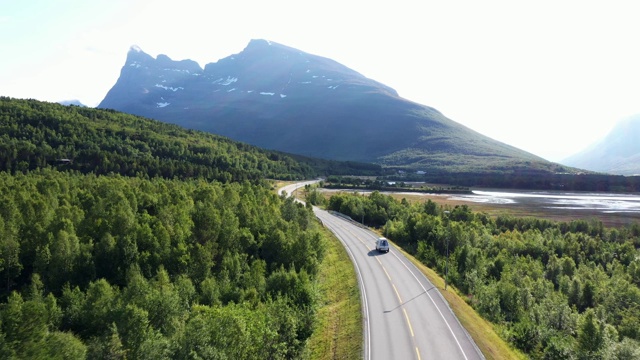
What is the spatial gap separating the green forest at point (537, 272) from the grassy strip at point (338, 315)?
19190 millimetres

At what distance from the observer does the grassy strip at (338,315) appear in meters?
39.2

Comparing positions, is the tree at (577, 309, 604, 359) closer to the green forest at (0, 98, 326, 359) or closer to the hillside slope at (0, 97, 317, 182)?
the green forest at (0, 98, 326, 359)

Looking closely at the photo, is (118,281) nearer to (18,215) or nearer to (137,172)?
(18,215)

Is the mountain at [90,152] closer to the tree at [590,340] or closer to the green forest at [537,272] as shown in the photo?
the green forest at [537,272]

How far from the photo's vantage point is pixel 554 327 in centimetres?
6134

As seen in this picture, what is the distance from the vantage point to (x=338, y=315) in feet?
157

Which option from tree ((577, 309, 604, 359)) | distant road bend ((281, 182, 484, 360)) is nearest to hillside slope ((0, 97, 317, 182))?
distant road bend ((281, 182, 484, 360))

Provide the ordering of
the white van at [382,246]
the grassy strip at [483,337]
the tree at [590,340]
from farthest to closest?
the white van at [382,246] → the tree at [590,340] → the grassy strip at [483,337]

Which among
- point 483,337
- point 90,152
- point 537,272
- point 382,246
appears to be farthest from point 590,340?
point 90,152

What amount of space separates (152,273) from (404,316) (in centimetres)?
4036

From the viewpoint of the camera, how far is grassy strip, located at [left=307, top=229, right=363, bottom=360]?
129ft

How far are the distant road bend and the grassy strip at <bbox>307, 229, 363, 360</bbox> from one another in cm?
113

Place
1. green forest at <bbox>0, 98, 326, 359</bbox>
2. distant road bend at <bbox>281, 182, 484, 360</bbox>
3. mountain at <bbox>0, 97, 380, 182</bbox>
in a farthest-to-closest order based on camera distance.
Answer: mountain at <bbox>0, 97, 380, 182</bbox> < distant road bend at <bbox>281, 182, 484, 360</bbox> < green forest at <bbox>0, 98, 326, 359</bbox>

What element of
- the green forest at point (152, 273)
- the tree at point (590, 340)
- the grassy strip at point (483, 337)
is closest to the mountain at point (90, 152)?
the green forest at point (152, 273)
